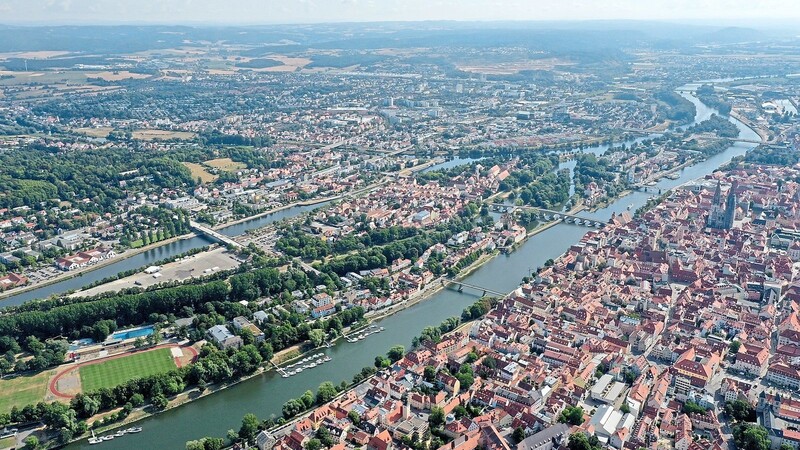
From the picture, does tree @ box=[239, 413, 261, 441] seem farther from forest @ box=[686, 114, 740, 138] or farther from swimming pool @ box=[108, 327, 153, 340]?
forest @ box=[686, 114, 740, 138]

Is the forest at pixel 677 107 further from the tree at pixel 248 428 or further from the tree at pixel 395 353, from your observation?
the tree at pixel 248 428

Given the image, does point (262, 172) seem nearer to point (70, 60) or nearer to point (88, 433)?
point (88, 433)

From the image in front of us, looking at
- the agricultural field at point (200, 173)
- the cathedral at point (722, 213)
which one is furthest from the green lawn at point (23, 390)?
the cathedral at point (722, 213)

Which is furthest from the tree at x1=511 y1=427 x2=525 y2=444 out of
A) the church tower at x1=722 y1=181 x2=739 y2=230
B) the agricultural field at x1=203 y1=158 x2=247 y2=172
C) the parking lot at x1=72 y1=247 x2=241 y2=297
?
the agricultural field at x1=203 y1=158 x2=247 y2=172

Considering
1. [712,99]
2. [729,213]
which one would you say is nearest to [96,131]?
[729,213]

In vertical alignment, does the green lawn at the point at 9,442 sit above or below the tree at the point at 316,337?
below

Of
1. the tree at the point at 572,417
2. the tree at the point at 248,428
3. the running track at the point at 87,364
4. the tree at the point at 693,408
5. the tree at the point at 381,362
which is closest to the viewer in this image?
the tree at the point at 248,428
